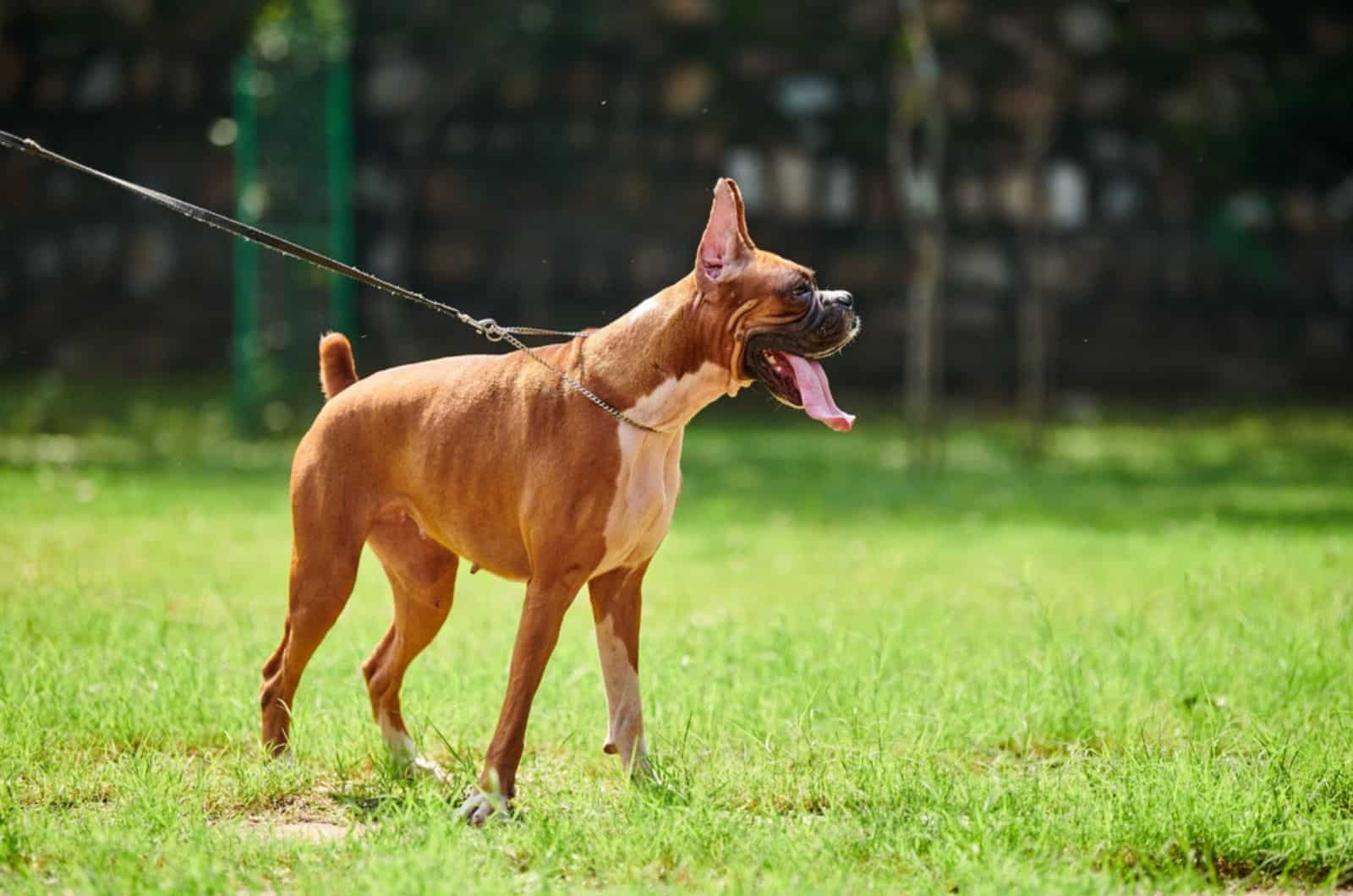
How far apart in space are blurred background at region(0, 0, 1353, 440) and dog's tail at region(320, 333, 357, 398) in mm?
11296

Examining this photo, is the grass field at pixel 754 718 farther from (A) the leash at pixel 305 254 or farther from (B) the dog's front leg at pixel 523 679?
(A) the leash at pixel 305 254

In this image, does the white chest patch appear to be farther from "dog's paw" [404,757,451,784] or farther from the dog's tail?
the dog's tail

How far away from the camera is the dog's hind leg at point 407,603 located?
516 cm

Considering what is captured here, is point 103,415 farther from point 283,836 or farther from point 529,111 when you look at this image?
point 283,836

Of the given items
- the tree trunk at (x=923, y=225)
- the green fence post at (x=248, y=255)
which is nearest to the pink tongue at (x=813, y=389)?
the tree trunk at (x=923, y=225)

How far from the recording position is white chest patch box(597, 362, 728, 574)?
15.4 feet

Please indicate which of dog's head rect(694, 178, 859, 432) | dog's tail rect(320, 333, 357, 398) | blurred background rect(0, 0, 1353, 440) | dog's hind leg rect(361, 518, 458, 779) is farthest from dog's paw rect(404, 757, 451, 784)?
blurred background rect(0, 0, 1353, 440)

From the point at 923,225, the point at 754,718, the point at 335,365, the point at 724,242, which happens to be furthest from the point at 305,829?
the point at 923,225

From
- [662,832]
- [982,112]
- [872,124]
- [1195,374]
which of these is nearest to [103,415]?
[872,124]

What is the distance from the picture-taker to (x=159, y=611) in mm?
7070

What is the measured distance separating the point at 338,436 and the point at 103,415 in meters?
10.4

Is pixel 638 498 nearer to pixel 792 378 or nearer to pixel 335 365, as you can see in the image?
pixel 792 378

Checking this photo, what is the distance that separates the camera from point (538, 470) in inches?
186

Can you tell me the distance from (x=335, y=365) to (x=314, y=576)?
71cm
